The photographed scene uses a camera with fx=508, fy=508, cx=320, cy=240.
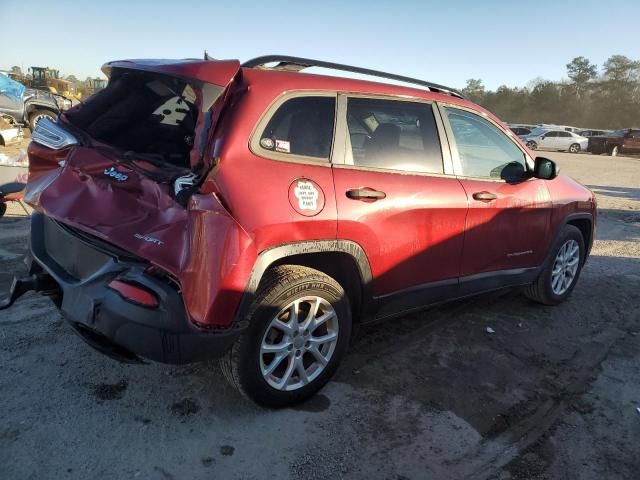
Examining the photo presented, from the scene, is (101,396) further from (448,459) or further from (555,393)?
(555,393)

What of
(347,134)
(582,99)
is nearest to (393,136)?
(347,134)

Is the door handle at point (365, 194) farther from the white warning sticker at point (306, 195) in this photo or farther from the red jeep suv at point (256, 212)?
the white warning sticker at point (306, 195)

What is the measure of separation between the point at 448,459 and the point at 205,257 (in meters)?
1.60

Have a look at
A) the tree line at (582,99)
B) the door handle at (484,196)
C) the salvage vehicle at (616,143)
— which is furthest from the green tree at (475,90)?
the door handle at (484,196)

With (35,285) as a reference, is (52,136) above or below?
above

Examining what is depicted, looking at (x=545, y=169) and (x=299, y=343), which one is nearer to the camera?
(x=299, y=343)

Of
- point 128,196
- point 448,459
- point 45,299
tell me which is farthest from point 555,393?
point 45,299

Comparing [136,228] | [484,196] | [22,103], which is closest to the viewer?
[136,228]

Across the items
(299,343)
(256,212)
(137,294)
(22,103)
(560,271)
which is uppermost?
(22,103)

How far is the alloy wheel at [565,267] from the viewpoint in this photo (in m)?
4.70

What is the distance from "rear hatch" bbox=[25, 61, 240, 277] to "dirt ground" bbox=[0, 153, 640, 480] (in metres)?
0.90

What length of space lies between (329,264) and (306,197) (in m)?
0.51

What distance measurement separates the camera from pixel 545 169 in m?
4.04

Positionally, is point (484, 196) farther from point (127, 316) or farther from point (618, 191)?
point (618, 191)
